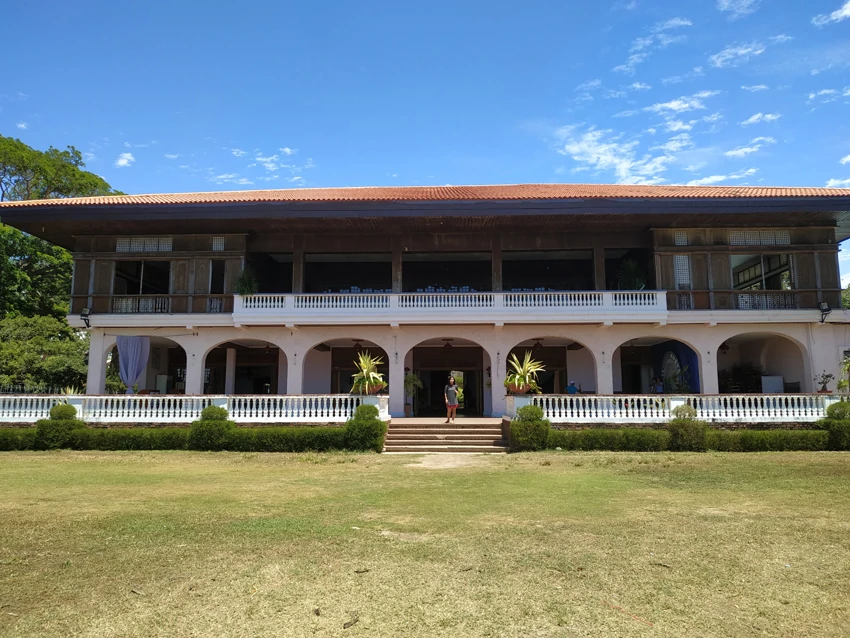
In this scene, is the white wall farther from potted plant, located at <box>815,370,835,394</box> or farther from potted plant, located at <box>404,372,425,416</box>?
potted plant, located at <box>815,370,835,394</box>

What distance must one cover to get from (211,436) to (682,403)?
12125mm

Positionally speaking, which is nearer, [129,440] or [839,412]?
[839,412]

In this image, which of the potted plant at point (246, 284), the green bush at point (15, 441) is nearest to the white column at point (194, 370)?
the potted plant at point (246, 284)

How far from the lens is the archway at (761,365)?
21359 mm

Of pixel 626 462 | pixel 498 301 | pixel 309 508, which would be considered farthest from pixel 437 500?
pixel 498 301

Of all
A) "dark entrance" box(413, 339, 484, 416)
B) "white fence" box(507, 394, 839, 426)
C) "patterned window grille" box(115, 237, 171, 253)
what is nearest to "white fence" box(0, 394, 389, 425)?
"white fence" box(507, 394, 839, 426)

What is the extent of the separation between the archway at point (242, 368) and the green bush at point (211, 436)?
7.50m

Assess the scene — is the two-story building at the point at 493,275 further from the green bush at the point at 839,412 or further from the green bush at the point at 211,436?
the green bush at the point at 211,436

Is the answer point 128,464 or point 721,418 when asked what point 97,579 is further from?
point 721,418

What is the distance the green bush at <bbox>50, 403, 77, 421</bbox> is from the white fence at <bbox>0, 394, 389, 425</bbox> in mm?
444

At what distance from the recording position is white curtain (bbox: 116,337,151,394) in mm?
21438

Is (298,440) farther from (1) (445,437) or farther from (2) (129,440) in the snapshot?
(2) (129,440)

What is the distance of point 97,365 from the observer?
2131 centimetres

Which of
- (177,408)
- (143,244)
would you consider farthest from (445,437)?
(143,244)
